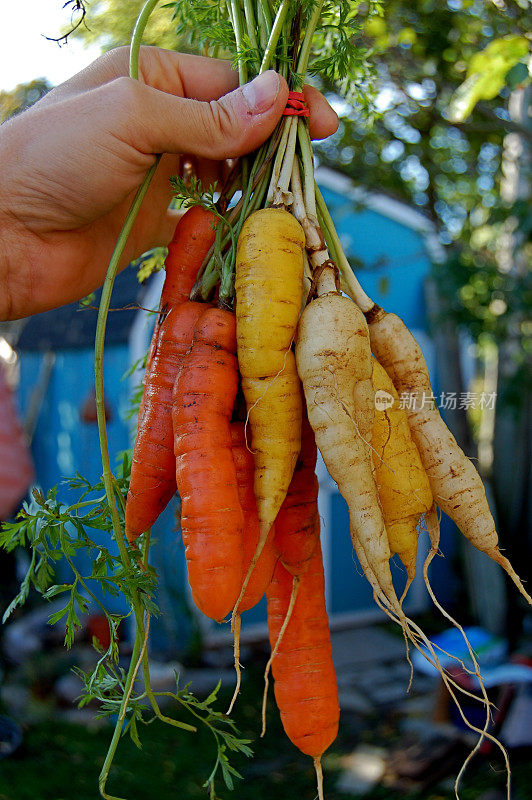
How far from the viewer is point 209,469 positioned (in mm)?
1148

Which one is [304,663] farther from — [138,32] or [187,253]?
[138,32]

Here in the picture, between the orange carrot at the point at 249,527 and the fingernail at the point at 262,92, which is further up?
the fingernail at the point at 262,92

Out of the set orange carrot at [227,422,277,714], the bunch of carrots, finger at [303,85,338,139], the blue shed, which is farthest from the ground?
finger at [303,85,338,139]

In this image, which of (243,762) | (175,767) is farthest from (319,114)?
(243,762)

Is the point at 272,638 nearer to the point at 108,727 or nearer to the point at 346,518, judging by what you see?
the point at 108,727

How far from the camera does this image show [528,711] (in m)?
3.69

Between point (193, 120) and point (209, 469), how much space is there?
696 millimetres

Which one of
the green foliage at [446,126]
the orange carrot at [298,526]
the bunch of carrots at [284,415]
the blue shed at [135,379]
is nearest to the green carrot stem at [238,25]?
the bunch of carrots at [284,415]

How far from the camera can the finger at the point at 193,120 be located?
4.03 feet

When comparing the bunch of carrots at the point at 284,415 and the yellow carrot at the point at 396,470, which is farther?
the yellow carrot at the point at 396,470

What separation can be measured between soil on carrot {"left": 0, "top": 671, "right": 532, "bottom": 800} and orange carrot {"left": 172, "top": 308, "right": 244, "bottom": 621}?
10.2ft

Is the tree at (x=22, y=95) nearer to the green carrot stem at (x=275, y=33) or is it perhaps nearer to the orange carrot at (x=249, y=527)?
the green carrot stem at (x=275, y=33)

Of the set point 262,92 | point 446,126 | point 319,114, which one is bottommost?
point 446,126

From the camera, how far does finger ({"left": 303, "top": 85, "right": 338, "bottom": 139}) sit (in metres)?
1.39
